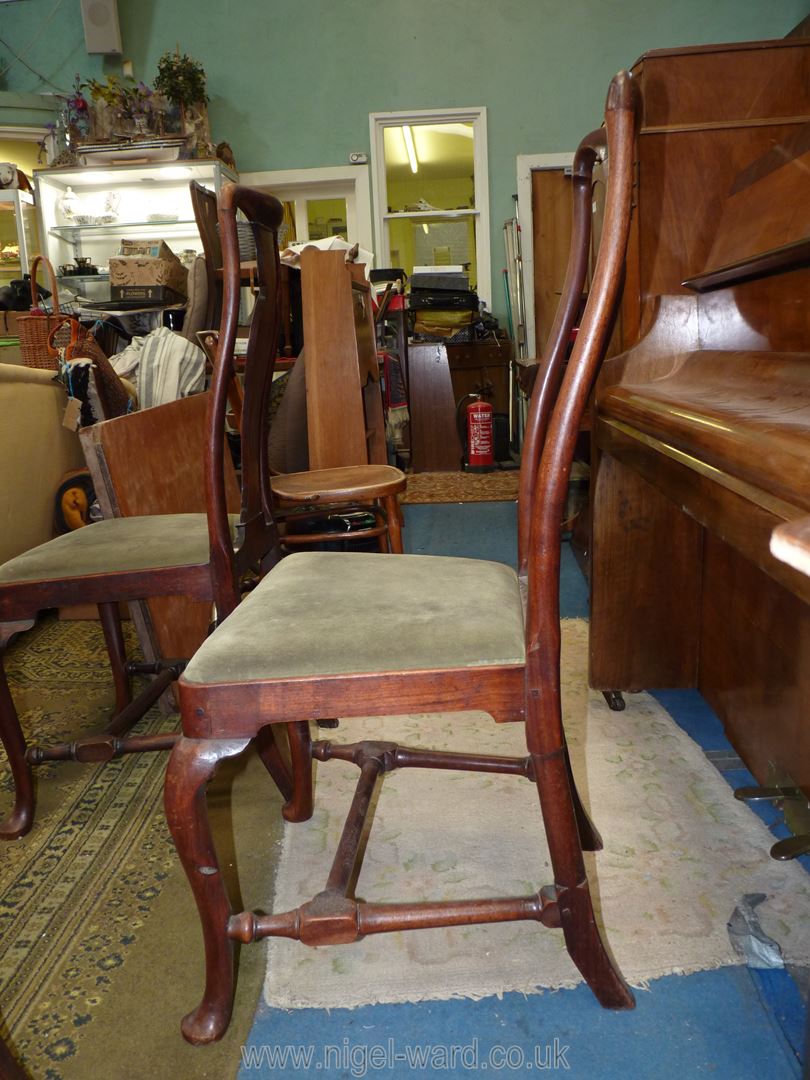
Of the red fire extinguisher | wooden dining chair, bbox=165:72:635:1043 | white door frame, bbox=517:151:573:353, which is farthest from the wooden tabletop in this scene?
white door frame, bbox=517:151:573:353

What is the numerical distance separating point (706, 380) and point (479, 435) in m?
4.01

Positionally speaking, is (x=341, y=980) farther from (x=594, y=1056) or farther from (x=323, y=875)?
(x=594, y=1056)

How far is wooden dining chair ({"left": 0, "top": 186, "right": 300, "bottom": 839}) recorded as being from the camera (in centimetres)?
130

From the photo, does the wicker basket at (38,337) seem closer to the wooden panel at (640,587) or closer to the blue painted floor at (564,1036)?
the wooden panel at (640,587)

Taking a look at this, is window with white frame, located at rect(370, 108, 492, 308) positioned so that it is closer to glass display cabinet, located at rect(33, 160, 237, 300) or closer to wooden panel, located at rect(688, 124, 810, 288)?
glass display cabinet, located at rect(33, 160, 237, 300)

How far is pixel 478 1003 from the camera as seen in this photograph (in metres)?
1.04

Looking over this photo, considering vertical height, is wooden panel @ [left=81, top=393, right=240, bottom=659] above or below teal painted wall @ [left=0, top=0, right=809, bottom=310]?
below

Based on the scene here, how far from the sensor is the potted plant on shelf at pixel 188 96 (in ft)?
18.0

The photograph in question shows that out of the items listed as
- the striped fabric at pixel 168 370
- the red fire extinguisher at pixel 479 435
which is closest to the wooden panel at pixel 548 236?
the red fire extinguisher at pixel 479 435

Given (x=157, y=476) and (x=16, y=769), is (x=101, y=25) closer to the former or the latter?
(x=157, y=476)

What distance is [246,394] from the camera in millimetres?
1371

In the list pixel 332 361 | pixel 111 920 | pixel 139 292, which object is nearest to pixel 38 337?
pixel 139 292

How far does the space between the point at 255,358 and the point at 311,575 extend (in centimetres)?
45

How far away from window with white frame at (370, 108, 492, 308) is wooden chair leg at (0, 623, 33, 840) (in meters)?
5.23
